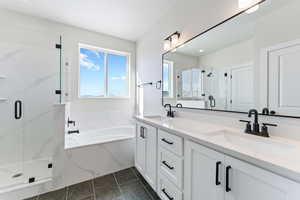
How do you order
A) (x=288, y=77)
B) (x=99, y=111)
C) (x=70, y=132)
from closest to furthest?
(x=288, y=77) < (x=70, y=132) < (x=99, y=111)

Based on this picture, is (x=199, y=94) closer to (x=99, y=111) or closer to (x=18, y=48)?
(x=99, y=111)

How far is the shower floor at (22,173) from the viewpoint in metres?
1.77

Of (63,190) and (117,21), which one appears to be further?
(117,21)

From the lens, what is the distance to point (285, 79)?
0.97 meters

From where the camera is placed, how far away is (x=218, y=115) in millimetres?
1448

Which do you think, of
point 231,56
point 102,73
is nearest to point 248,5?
point 231,56

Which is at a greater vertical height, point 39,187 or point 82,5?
point 82,5

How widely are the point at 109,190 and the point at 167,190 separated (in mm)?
889

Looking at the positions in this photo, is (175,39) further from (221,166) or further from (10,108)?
(10,108)

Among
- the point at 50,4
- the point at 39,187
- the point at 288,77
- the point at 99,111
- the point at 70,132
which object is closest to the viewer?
the point at 288,77

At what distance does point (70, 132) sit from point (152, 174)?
1.79 m

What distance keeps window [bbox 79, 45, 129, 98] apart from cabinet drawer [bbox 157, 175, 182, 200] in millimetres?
2217

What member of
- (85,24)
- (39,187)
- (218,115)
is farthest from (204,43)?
(39,187)

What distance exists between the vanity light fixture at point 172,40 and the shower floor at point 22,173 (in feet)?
7.84
